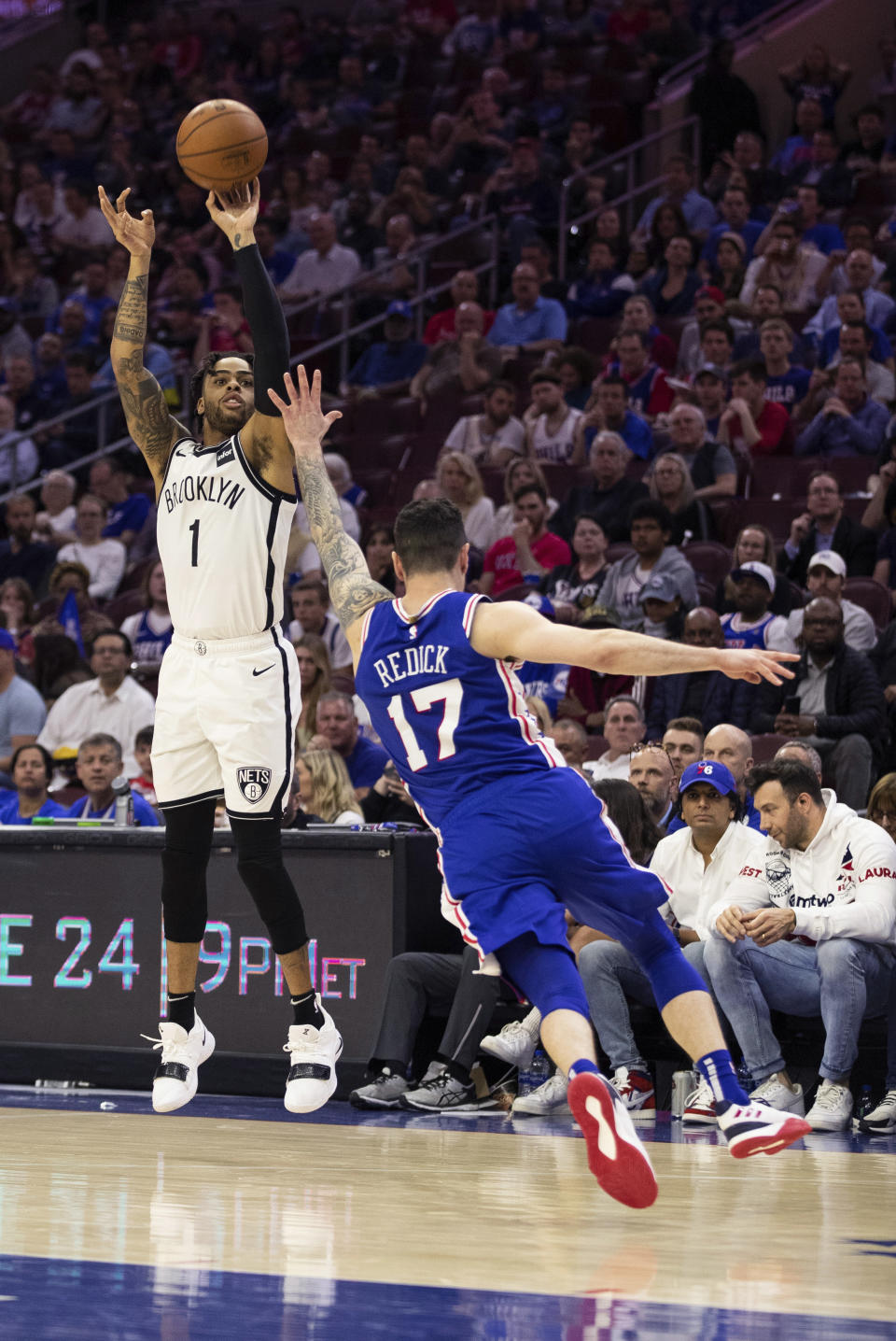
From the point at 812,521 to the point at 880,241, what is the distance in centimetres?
395

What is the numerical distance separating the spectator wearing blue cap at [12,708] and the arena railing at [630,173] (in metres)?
6.50

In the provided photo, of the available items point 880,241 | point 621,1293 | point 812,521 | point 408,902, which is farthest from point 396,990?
point 880,241

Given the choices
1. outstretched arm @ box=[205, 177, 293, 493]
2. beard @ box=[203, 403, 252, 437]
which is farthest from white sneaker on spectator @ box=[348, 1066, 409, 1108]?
beard @ box=[203, 403, 252, 437]

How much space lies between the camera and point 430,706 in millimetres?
4531

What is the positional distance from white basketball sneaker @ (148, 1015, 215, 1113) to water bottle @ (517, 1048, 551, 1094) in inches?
69.5

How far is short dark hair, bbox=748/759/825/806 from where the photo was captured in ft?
22.5

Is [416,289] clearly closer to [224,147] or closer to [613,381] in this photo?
[613,381]

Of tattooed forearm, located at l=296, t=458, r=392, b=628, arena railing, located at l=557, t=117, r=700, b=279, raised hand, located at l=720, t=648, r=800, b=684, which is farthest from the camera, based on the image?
arena railing, located at l=557, t=117, r=700, b=279

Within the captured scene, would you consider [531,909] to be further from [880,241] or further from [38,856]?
[880,241]

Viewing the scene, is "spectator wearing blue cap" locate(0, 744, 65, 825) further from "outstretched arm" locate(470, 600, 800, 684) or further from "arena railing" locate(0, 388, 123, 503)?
"arena railing" locate(0, 388, 123, 503)

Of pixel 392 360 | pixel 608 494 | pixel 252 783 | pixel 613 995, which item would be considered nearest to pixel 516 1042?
pixel 613 995

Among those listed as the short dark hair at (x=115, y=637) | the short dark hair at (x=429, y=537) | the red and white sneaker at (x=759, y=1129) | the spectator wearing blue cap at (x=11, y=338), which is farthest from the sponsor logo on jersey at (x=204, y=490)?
the spectator wearing blue cap at (x=11, y=338)

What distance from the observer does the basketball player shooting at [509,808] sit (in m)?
Answer: 4.39

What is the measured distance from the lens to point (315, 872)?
7223 millimetres
